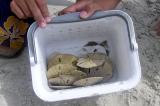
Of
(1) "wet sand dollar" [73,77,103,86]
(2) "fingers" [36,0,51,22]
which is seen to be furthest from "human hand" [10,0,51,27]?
(1) "wet sand dollar" [73,77,103,86]

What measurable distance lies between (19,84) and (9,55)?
0.14 meters

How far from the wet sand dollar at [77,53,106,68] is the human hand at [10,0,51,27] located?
0.63 ft

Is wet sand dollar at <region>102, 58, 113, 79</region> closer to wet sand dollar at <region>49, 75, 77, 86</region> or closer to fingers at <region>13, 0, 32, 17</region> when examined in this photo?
wet sand dollar at <region>49, 75, 77, 86</region>

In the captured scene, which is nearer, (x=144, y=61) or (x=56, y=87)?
(x=56, y=87)

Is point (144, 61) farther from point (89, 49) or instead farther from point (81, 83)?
point (81, 83)

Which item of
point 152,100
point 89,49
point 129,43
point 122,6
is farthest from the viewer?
point 122,6

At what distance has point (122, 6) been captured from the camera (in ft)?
5.66

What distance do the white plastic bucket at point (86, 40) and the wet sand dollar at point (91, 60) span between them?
0.06 meters

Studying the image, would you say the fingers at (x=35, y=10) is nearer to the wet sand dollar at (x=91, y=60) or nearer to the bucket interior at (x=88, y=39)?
the bucket interior at (x=88, y=39)

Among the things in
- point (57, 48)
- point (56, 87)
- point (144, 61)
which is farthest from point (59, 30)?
point (144, 61)

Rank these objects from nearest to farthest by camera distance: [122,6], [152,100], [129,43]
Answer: [129,43], [152,100], [122,6]

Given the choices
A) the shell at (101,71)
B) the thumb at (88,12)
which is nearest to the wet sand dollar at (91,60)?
the shell at (101,71)

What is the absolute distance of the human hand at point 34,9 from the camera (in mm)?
1313

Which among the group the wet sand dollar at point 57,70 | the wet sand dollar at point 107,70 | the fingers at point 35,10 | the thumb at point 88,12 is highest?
the fingers at point 35,10
